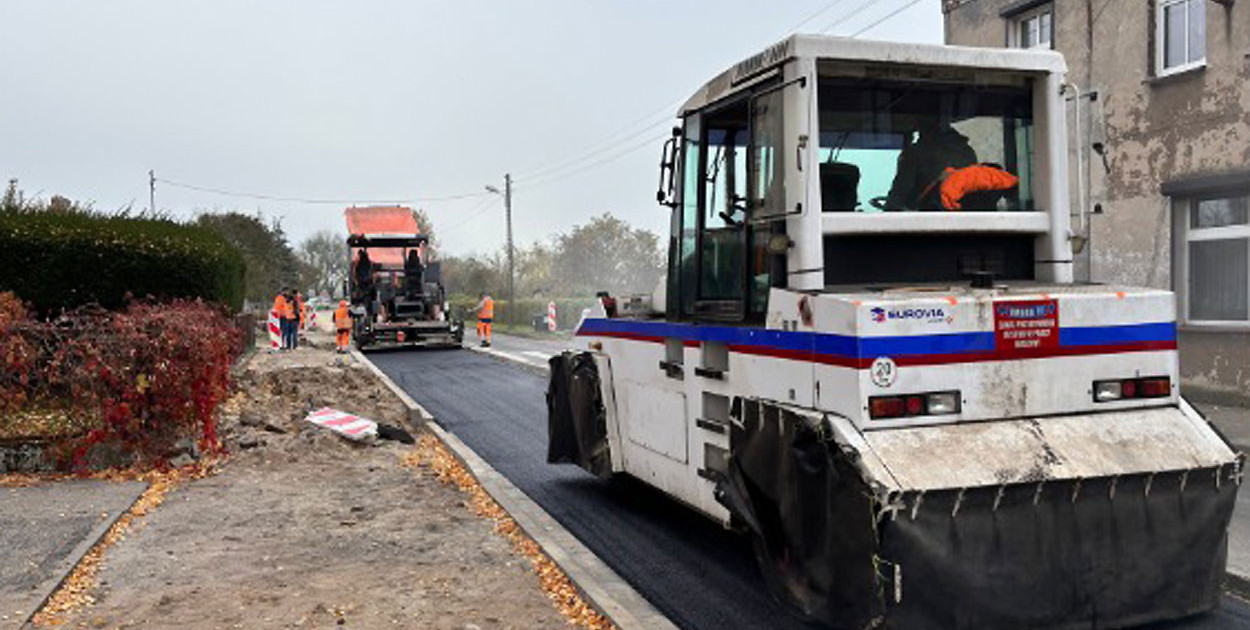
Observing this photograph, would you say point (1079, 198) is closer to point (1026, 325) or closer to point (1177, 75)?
point (1026, 325)

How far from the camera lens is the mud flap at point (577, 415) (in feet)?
24.0

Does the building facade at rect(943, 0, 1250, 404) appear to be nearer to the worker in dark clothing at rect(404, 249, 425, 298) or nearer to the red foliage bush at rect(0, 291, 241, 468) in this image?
the red foliage bush at rect(0, 291, 241, 468)

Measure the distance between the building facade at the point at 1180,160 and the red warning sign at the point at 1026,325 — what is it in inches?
320

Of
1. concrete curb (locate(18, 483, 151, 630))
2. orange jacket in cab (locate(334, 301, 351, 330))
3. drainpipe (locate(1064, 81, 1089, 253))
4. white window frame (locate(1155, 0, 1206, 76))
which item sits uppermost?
Answer: white window frame (locate(1155, 0, 1206, 76))

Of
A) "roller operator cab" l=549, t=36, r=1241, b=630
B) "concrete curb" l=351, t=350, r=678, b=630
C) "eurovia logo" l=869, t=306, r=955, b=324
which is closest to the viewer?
"roller operator cab" l=549, t=36, r=1241, b=630

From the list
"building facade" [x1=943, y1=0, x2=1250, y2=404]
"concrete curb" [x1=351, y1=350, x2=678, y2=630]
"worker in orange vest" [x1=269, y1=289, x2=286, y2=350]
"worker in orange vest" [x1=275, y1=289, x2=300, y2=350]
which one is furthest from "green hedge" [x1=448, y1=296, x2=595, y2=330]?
"concrete curb" [x1=351, y1=350, x2=678, y2=630]

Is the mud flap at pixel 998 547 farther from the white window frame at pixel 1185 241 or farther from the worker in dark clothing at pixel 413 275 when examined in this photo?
the worker in dark clothing at pixel 413 275

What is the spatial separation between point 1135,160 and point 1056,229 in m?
9.46

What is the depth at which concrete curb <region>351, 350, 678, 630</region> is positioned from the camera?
4.75 m

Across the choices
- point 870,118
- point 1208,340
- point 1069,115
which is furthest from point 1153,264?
point 870,118

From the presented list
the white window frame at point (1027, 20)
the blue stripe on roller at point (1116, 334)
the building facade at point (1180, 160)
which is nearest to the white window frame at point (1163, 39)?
the building facade at point (1180, 160)

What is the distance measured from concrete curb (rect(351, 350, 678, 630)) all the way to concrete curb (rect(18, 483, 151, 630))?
8.28 feet

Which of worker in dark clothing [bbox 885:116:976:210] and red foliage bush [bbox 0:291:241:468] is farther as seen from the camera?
red foliage bush [bbox 0:291:241:468]

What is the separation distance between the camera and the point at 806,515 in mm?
4336
